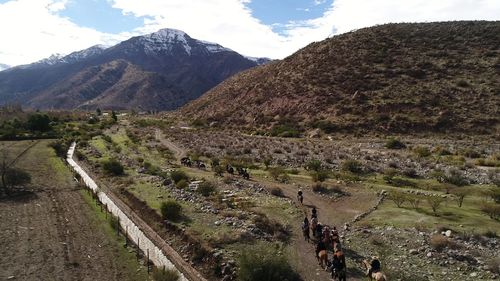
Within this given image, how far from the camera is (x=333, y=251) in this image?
79.7 feet

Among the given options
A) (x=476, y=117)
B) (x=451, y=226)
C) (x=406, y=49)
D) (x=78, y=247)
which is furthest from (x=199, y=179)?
(x=406, y=49)

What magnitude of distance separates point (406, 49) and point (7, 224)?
91.4m

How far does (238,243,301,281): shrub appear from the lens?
21.5 m

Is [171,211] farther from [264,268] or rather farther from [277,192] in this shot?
[264,268]

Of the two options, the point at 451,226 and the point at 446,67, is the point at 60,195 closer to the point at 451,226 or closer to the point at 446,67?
the point at 451,226

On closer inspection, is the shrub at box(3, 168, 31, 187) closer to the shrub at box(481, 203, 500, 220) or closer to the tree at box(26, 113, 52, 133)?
the shrub at box(481, 203, 500, 220)

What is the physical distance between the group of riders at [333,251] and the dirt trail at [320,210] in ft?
1.47

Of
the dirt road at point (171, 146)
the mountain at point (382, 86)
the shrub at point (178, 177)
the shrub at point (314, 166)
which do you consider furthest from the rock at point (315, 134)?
the shrub at point (178, 177)

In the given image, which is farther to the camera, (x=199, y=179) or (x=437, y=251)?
(x=199, y=179)

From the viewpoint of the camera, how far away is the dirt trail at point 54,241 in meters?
25.9

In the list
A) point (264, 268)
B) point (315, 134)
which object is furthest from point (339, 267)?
point (315, 134)

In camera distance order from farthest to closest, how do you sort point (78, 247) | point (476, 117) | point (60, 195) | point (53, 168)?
1. point (476, 117)
2. point (53, 168)
3. point (60, 195)
4. point (78, 247)

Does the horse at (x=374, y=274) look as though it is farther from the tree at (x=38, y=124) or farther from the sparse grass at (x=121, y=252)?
the tree at (x=38, y=124)

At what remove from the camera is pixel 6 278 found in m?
24.6
